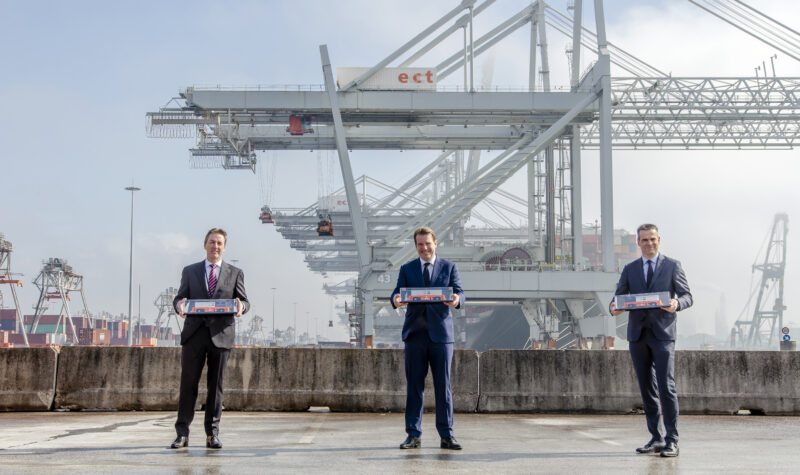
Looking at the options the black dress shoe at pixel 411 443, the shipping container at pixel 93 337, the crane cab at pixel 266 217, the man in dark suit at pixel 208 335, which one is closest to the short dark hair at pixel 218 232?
the man in dark suit at pixel 208 335

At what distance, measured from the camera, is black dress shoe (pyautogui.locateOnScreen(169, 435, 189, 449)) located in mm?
6473

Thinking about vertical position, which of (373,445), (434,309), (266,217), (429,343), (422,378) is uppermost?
(266,217)

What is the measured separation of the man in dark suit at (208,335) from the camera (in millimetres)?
6622

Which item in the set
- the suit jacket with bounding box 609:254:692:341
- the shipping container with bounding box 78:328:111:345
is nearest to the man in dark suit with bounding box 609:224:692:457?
the suit jacket with bounding box 609:254:692:341

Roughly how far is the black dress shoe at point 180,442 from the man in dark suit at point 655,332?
3.50 metres

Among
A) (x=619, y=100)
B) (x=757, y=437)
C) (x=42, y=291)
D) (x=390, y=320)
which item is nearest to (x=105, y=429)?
(x=757, y=437)

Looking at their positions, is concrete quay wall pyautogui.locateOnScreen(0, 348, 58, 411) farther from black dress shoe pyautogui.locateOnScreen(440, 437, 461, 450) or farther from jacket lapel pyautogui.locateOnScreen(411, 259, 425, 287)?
black dress shoe pyautogui.locateOnScreen(440, 437, 461, 450)

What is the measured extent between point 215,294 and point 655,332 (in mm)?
3468

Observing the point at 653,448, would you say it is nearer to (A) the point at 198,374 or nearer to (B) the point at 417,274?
(B) the point at 417,274

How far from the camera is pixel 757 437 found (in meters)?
7.71

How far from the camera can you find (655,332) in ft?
21.7

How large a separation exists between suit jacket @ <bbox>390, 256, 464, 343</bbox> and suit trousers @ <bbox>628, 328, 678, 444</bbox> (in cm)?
149

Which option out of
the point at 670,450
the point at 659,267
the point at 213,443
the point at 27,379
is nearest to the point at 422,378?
the point at 213,443

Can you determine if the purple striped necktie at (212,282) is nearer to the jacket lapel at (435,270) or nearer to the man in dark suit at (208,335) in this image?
the man in dark suit at (208,335)
